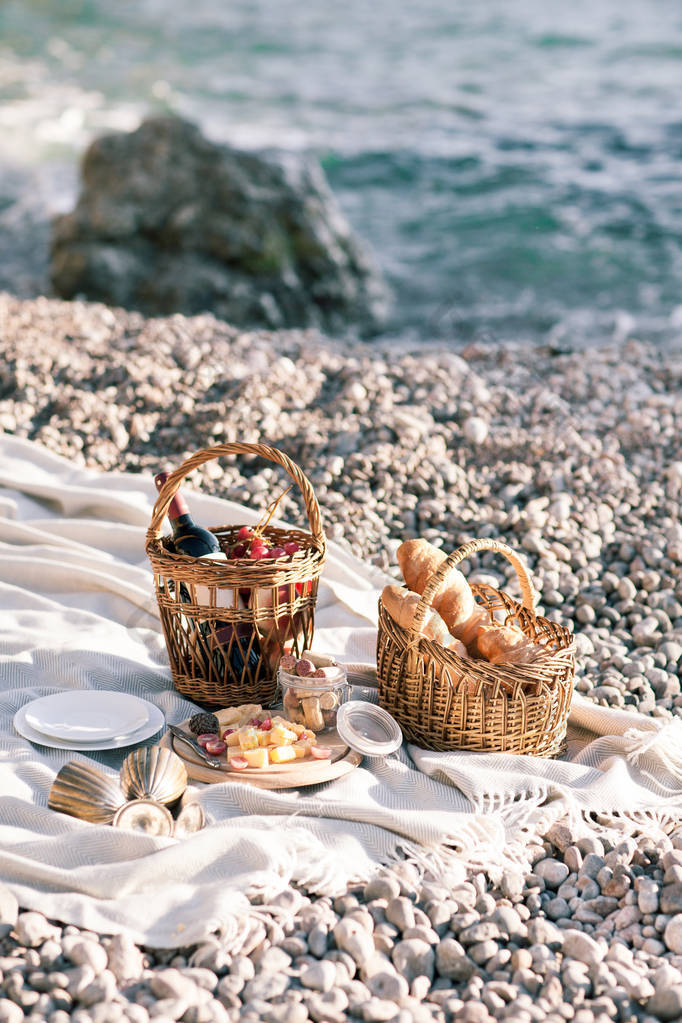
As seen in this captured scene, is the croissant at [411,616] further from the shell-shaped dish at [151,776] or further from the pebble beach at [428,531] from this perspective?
the shell-shaped dish at [151,776]

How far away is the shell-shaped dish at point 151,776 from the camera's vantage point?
2107 mm

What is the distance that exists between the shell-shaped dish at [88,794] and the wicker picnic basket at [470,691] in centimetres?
77

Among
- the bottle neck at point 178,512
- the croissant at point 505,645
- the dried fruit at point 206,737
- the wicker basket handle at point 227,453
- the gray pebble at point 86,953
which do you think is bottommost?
the gray pebble at point 86,953

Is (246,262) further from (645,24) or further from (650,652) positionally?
(645,24)

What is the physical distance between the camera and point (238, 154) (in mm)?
9406

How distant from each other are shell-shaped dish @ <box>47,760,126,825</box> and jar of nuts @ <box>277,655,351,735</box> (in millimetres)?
489

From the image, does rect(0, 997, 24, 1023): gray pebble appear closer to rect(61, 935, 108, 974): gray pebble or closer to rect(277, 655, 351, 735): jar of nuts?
rect(61, 935, 108, 974): gray pebble

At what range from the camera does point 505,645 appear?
8.14 ft

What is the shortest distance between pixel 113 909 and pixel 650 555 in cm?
270

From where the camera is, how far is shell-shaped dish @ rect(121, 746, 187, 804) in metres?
2.11

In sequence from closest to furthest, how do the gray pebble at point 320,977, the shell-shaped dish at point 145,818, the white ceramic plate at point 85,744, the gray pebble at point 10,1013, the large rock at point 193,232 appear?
the gray pebble at point 10,1013, the gray pebble at point 320,977, the shell-shaped dish at point 145,818, the white ceramic plate at point 85,744, the large rock at point 193,232

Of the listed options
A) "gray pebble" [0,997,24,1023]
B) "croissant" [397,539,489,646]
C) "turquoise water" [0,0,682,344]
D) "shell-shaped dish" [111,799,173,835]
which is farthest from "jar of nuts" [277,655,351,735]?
"turquoise water" [0,0,682,344]

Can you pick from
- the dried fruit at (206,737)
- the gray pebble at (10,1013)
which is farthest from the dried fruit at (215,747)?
the gray pebble at (10,1013)

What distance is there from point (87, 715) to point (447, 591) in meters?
0.99
